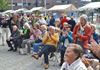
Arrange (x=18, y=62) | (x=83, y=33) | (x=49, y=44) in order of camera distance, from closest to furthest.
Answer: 1. (x=83, y=33)
2. (x=49, y=44)
3. (x=18, y=62)

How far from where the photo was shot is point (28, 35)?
15.8 meters

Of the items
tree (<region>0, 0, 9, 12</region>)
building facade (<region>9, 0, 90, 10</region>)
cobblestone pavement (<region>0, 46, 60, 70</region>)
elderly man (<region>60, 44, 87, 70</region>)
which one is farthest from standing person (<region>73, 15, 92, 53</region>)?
building facade (<region>9, 0, 90, 10</region>)

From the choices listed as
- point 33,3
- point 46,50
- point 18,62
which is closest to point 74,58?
point 46,50

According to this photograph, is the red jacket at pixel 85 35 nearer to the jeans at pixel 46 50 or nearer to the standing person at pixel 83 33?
the standing person at pixel 83 33

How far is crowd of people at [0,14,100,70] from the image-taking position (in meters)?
5.11

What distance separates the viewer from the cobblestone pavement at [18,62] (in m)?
12.1

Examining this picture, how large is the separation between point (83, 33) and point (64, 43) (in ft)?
3.67

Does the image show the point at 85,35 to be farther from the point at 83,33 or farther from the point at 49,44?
the point at 49,44

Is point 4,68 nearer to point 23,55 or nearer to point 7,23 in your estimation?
point 23,55

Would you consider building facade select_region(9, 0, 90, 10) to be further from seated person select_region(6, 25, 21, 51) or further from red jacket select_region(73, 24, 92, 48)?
red jacket select_region(73, 24, 92, 48)

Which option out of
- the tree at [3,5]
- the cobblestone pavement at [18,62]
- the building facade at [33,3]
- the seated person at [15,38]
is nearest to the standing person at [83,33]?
the cobblestone pavement at [18,62]

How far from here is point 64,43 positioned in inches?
475

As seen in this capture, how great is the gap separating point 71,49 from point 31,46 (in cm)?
1012

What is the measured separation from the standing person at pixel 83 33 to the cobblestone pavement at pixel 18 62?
4.59 ft
